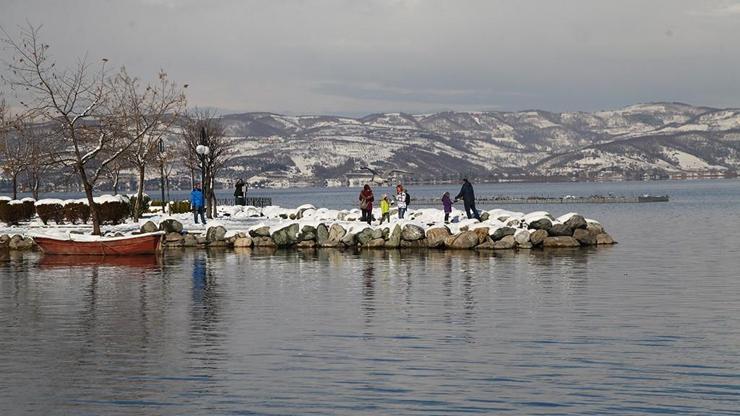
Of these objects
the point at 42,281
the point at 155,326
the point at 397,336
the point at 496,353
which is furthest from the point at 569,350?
the point at 42,281

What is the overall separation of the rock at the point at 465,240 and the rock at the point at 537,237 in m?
2.35

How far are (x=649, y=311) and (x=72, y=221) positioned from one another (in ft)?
129

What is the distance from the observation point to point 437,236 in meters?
45.5

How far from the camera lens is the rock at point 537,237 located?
1778 inches

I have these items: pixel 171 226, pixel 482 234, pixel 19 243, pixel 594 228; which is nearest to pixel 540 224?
pixel 482 234

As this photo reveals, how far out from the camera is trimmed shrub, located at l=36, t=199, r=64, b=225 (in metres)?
55.5

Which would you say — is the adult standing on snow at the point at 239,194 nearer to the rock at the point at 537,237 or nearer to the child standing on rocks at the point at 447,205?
the child standing on rocks at the point at 447,205

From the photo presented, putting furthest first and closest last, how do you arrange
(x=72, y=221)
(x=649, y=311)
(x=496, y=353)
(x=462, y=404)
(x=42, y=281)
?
1. (x=72, y=221)
2. (x=42, y=281)
3. (x=649, y=311)
4. (x=496, y=353)
5. (x=462, y=404)

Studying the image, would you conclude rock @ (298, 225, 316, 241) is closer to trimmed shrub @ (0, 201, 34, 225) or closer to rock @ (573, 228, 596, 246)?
rock @ (573, 228, 596, 246)

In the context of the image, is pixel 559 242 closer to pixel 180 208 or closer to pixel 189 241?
pixel 189 241

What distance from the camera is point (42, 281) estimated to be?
32906mm

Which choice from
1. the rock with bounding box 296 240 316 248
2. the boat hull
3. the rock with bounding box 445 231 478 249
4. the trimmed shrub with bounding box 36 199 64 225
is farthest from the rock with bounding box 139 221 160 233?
the rock with bounding box 445 231 478 249

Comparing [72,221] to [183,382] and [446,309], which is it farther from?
[183,382]

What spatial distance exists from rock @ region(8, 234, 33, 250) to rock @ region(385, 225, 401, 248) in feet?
55.6
